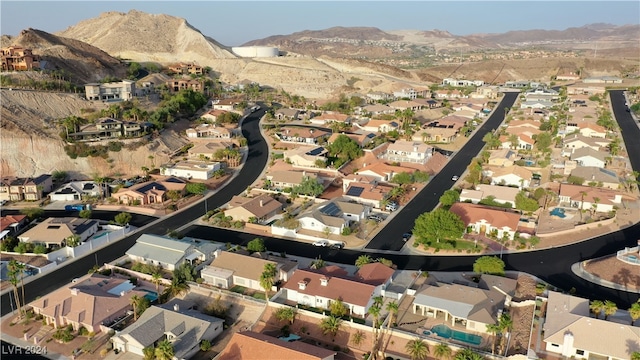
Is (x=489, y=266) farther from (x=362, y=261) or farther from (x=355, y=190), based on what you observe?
(x=355, y=190)

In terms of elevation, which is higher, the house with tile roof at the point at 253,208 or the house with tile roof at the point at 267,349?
the house with tile roof at the point at 253,208

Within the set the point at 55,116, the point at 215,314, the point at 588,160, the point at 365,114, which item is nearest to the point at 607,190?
the point at 588,160

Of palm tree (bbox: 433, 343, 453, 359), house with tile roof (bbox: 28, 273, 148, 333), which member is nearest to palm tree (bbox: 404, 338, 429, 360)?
palm tree (bbox: 433, 343, 453, 359)

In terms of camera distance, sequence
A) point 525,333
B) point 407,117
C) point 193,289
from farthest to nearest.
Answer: point 407,117 → point 193,289 → point 525,333

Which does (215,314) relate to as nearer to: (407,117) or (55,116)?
(55,116)

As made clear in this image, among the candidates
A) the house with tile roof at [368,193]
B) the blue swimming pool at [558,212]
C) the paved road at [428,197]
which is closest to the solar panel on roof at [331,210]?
the house with tile roof at [368,193]

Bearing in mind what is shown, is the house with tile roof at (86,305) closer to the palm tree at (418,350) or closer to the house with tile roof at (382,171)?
the palm tree at (418,350)

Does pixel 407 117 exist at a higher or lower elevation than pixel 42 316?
higher

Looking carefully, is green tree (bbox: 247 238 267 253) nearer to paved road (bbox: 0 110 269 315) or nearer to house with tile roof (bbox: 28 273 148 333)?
paved road (bbox: 0 110 269 315)
